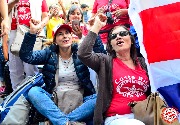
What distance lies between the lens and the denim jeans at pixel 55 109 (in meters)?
3.69

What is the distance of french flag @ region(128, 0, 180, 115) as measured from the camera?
3.01m

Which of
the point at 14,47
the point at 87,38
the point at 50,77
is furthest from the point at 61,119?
the point at 14,47

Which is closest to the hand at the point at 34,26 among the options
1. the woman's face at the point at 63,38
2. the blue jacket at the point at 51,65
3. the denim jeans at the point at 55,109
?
the blue jacket at the point at 51,65

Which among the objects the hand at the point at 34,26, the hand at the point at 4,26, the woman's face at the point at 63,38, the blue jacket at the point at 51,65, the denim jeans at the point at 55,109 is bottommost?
the denim jeans at the point at 55,109

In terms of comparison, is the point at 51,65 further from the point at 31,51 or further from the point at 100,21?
the point at 100,21

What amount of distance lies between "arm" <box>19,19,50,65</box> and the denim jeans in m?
0.39

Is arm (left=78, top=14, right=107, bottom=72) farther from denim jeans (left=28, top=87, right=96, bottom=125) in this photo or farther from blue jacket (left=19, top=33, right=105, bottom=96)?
blue jacket (left=19, top=33, right=105, bottom=96)

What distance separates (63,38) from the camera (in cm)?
431

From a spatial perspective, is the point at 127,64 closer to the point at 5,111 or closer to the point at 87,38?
the point at 87,38

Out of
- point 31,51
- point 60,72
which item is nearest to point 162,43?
point 60,72

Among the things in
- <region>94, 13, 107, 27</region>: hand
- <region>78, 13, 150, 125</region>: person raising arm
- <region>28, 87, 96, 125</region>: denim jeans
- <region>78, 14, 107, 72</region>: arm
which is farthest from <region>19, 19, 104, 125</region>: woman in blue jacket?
<region>94, 13, 107, 27</region>: hand

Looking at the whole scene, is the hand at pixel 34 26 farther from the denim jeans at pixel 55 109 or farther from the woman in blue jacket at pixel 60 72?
the denim jeans at pixel 55 109

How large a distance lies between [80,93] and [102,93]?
24.8 inches

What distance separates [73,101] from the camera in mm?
→ 3924
